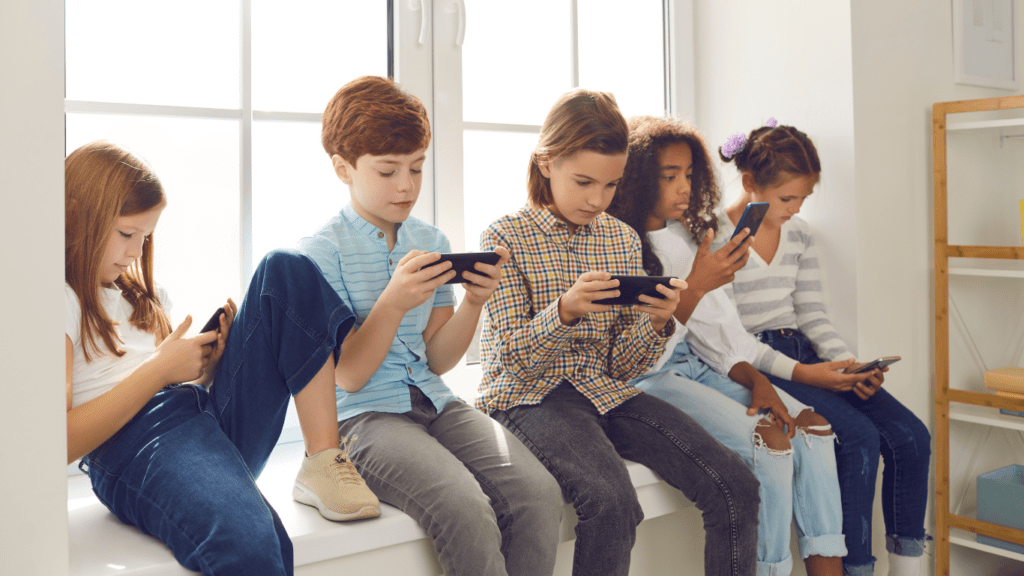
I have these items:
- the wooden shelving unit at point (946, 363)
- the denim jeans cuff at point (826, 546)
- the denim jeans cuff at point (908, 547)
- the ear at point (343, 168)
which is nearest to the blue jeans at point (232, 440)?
the ear at point (343, 168)

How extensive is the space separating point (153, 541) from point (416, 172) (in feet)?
2.20

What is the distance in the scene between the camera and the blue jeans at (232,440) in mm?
892

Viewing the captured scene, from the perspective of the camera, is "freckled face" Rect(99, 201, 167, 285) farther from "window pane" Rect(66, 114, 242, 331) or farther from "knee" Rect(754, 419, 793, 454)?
"knee" Rect(754, 419, 793, 454)

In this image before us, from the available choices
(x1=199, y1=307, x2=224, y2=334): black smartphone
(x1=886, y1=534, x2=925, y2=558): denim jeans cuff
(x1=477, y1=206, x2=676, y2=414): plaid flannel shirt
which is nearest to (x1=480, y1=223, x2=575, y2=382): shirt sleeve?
(x1=477, y1=206, x2=676, y2=414): plaid flannel shirt

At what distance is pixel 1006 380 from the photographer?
174 cm

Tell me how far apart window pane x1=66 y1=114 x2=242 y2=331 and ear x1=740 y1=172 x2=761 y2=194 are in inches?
42.6

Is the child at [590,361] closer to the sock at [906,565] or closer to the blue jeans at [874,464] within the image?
the blue jeans at [874,464]

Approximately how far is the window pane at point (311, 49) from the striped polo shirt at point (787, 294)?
0.85m

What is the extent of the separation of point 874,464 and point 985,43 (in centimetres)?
120

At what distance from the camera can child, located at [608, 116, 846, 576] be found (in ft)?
4.47

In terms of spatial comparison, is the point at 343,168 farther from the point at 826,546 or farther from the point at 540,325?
the point at 826,546

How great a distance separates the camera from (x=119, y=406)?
1006 mm

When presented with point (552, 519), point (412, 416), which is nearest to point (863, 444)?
point (552, 519)

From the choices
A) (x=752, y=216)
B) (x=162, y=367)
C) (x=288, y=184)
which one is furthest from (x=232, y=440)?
(x=752, y=216)
